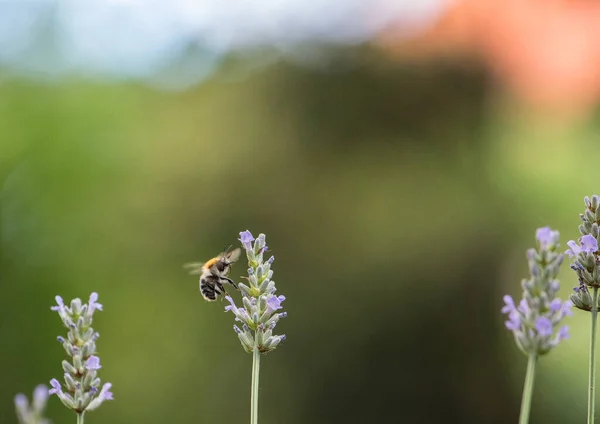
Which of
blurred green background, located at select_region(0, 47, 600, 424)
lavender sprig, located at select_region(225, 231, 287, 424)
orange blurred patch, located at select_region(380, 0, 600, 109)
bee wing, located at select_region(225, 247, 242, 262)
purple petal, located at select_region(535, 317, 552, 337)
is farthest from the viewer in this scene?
blurred green background, located at select_region(0, 47, 600, 424)

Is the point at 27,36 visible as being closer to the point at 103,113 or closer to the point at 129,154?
the point at 103,113

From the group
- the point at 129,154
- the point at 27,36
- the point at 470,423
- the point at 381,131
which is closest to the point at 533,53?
the point at 381,131

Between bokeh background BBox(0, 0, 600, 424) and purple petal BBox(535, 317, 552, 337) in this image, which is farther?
bokeh background BBox(0, 0, 600, 424)

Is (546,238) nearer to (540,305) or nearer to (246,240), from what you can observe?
(540,305)

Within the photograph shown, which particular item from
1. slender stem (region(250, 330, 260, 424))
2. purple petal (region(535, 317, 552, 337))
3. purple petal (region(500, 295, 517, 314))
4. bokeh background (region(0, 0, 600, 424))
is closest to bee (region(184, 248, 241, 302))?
slender stem (region(250, 330, 260, 424))

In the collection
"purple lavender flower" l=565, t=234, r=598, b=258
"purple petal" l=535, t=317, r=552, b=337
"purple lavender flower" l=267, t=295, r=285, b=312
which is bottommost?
"purple petal" l=535, t=317, r=552, b=337

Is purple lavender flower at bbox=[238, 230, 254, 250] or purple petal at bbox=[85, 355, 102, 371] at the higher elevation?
purple lavender flower at bbox=[238, 230, 254, 250]

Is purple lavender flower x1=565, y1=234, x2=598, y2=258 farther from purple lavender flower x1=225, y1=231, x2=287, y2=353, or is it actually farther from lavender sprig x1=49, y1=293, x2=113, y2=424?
lavender sprig x1=49, y1=293, x2=113, y2=424

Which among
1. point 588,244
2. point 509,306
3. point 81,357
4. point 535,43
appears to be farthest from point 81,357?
point 535,43
